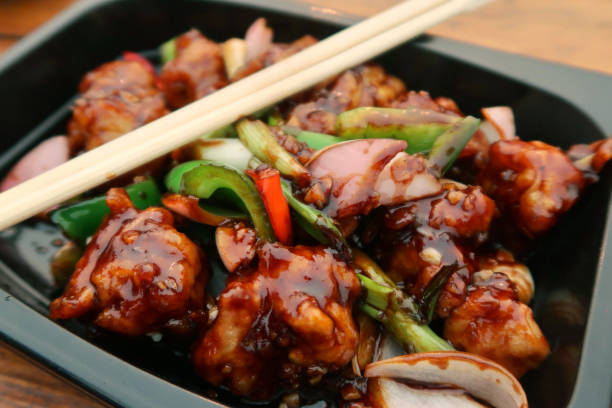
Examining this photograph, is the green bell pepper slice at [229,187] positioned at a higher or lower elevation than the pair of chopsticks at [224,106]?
lower

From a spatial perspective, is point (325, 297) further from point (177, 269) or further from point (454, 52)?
point (454, 52)

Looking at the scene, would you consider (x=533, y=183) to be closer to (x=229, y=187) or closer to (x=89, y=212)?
(x=229, y=187)

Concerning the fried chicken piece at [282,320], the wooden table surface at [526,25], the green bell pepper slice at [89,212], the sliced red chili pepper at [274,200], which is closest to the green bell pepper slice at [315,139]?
the sliced red chili pepper at [274,200]

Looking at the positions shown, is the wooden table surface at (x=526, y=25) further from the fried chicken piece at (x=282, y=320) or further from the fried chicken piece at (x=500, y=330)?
the fried chicken piece at (x=282, y=320)

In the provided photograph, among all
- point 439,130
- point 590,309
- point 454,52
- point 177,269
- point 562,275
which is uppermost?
point 454,52

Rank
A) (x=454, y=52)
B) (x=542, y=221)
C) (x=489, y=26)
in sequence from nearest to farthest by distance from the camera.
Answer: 1. (x=542, y=221)
2. (x=454, y=52)
3. (x=489, y=26)

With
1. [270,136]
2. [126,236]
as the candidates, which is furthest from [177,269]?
[270,136]

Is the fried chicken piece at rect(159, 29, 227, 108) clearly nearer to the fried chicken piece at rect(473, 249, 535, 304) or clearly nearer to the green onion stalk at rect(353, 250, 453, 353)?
the green onion stalk at rect(353, 250, 453, 353)
